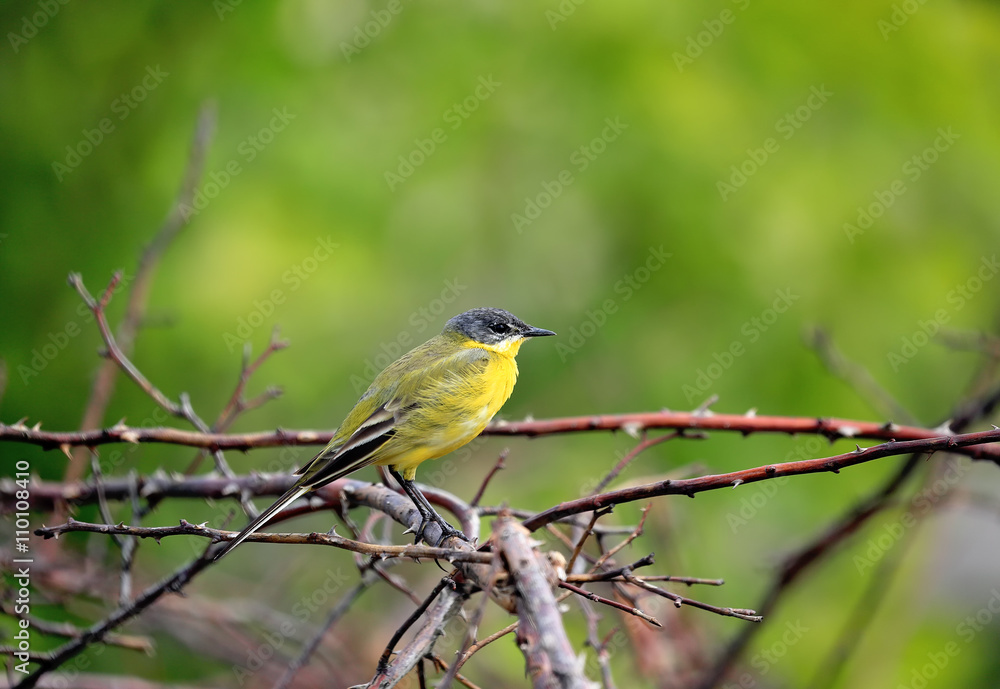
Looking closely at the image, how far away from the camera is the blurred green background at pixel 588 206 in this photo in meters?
5.80

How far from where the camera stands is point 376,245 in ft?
20.5

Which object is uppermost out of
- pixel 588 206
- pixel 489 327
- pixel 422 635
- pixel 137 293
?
pixel 588 206

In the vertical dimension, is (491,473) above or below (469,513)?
above

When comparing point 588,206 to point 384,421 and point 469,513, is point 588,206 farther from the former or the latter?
point 469,513

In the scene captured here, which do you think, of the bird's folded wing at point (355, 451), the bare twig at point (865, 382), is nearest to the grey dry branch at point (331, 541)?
the bird's folded wing at point (355, 451)

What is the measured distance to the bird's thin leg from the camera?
301 centimetres

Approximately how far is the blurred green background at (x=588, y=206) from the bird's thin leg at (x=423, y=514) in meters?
1.88

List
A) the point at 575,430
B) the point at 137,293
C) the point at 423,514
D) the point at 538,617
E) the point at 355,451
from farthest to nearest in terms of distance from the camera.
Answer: the point at 137,293
the point at 355,451
the point at 575,430
the point at 423,514
the point at 538,617

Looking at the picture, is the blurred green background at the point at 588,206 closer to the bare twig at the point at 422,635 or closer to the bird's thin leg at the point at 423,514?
the bird's thin leg at the point at 423,514

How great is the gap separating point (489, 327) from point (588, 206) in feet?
6.73

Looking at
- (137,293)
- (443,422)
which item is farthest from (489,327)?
(137,293)

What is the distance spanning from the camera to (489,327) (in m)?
5.16

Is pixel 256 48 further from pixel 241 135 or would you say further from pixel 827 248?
pixel 827 248

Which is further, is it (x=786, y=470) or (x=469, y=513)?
(x=469, y=513)
